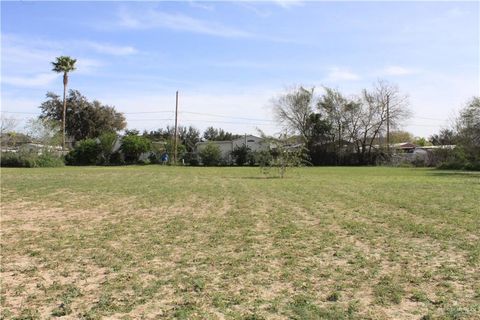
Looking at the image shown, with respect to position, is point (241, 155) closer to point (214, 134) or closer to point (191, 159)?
point (191, 159)

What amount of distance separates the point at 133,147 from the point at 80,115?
718 inches

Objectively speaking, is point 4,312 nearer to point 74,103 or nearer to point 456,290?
point 456,290

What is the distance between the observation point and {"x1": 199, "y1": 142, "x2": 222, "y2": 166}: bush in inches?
1813

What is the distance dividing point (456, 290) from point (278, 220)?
15.3ft

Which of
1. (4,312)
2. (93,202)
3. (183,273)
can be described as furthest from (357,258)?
(93,202)

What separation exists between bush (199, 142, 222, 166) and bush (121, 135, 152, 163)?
6658 millimetres

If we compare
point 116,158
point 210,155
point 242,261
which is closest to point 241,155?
point 210,155

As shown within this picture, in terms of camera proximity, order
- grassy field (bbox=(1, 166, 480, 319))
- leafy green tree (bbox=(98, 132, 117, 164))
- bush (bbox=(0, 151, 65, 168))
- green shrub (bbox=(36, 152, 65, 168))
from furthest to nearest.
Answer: leafy green tree (bbox=(98, 132, 117, 164)) → green shrub (bbox=(36, 152, 65, 168)) → bush (bbox=(0, 151, 65, 168)) → grassy field (bbox=(1, 166, 480, 319))

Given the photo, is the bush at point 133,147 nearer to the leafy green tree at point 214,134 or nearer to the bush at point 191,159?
the bush at point 191,159

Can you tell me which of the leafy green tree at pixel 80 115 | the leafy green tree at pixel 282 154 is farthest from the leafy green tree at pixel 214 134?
the leafy green tree at pixel 282 154

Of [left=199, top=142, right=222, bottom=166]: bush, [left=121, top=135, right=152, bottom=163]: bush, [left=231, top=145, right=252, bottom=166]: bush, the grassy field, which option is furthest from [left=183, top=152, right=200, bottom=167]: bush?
the grassy field

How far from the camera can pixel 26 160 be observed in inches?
1522

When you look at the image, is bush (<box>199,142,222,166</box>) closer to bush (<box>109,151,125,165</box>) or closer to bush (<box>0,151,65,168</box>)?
bush (<box>109,151,125,165</box>)

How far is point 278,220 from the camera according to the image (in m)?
8.88
